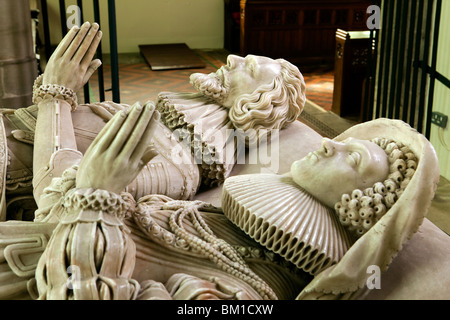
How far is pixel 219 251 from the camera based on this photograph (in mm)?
1654

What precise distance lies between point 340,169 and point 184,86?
16.8 feet

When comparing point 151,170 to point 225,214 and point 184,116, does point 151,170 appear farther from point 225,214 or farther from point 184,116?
point 225,214

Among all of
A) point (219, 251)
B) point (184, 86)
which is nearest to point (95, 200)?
point (219, 251)

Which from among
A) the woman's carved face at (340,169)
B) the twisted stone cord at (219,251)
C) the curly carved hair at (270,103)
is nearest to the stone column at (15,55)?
the curly carved hair at (270,103)

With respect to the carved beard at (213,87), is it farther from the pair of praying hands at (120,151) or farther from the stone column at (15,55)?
the stone column at (15,55)

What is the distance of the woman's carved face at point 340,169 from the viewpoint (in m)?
1.64

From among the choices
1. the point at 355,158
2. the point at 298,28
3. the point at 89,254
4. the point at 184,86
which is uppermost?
the point at 355,158

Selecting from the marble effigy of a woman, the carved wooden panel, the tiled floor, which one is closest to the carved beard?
the marble effigy of a woman

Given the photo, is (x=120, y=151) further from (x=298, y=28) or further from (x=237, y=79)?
(x=298, y=28)

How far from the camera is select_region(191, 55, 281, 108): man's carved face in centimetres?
233

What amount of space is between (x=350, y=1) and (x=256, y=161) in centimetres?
676

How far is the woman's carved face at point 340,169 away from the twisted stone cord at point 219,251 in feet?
1.00

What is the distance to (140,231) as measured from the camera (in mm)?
1647

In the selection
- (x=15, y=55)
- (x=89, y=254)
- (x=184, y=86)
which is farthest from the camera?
(x=184, y=86)
